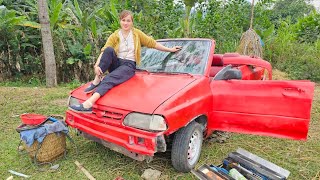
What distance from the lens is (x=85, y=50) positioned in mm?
8891

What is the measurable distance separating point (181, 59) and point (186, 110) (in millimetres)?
1091

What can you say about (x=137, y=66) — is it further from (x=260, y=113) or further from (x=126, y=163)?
(x=260, y=113)

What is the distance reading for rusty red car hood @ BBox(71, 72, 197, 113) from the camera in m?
3.08

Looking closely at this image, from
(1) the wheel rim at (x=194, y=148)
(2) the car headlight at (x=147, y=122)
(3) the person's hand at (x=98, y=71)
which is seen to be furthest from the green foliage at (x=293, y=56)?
(2) the car headlight at (x=147, y=122)

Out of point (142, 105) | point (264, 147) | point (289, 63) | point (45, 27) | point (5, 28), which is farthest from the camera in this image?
point (289, 63)

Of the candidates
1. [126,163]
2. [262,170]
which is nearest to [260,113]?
[262,170]

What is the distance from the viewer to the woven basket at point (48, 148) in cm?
351

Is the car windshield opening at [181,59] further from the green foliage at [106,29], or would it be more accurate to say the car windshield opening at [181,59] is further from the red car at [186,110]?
the green foliage at [106,29]

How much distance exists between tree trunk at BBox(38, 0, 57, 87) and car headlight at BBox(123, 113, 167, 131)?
18.9 feet

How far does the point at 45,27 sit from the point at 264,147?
6.40 m

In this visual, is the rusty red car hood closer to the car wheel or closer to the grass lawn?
the car wheel

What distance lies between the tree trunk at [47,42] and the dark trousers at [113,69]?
15.1 feet

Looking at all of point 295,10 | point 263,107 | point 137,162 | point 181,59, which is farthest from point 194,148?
point 295,10

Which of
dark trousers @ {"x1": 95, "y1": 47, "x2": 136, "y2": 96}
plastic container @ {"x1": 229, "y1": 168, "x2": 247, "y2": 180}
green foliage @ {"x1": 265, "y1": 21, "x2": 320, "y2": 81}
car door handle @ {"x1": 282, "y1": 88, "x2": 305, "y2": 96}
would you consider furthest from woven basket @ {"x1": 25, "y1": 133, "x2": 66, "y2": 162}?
green foliage @ {"x1": 265, "y1": 21, "x2": 320, "y2": 81}
